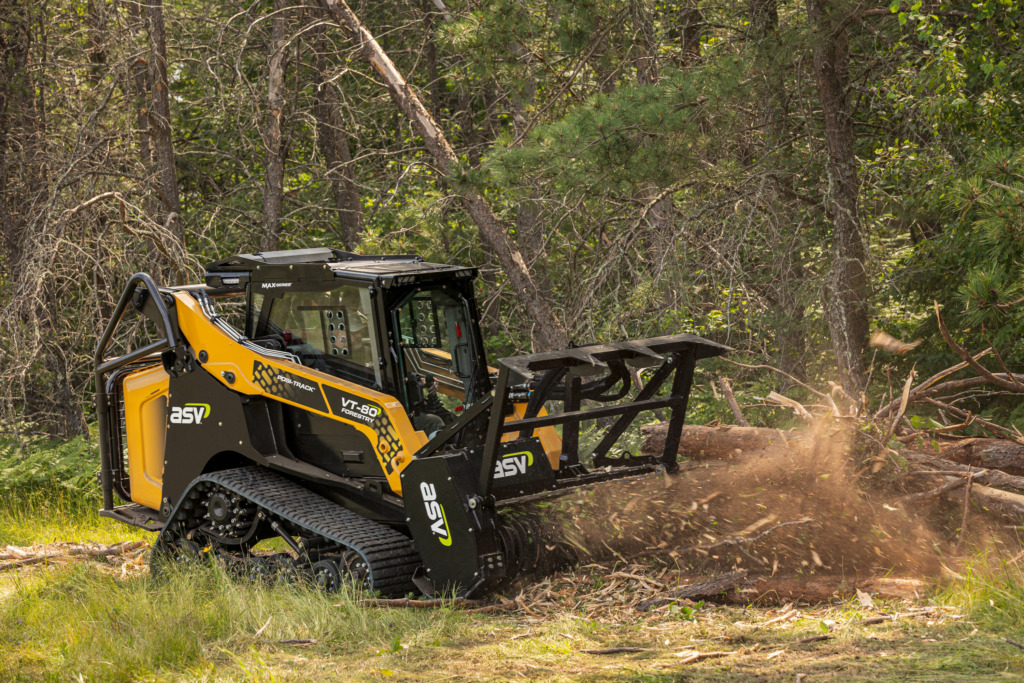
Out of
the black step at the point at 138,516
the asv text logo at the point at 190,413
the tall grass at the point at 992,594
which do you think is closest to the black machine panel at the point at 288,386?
the asv text logo at the point at 190,413

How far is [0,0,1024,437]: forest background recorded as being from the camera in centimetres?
885

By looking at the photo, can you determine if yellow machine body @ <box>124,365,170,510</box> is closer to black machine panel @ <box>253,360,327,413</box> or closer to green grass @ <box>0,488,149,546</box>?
green grass @ <box>0,488,149,546</box>

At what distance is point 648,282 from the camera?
9.63 metres

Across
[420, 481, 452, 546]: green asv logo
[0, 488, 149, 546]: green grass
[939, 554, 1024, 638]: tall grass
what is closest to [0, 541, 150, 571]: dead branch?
[0, 488, 149, 546]: green grass

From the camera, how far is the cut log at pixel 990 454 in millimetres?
7000

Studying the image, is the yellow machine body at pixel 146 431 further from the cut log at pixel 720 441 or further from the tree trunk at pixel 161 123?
the tree trunk at pixel 161 123

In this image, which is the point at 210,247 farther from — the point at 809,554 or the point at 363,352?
the point at 809,554

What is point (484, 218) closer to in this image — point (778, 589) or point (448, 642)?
point (778, 589)

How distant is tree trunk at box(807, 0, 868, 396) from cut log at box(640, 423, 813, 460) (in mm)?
2101

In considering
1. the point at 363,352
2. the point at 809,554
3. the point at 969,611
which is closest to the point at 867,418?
the point at 809,554

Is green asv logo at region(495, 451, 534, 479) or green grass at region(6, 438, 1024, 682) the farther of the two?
green asv logo at region(495, 451, 534, 479)

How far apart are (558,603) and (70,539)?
18.9ft

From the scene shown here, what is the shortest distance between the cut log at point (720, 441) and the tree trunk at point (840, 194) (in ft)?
6.89

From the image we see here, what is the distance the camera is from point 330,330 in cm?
731
